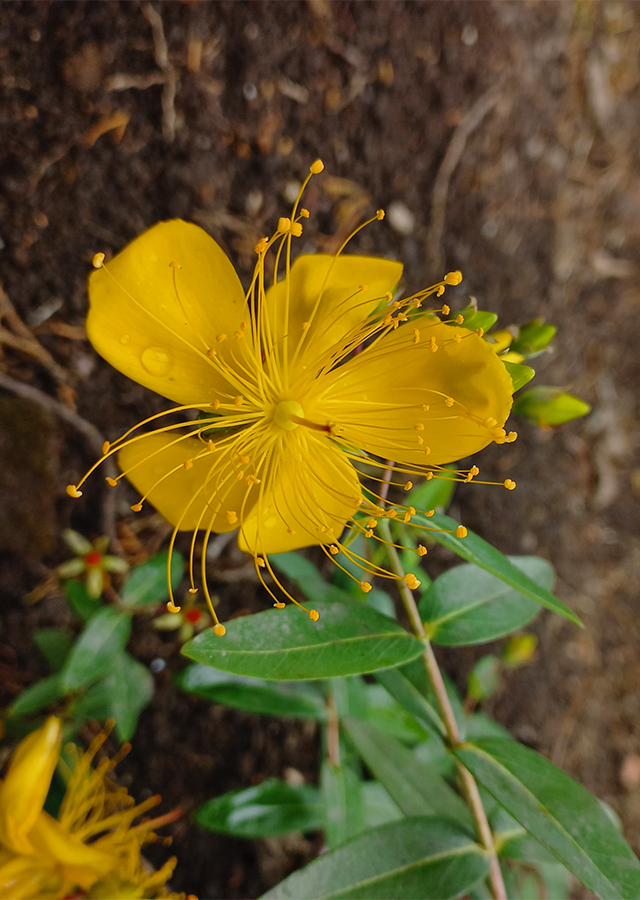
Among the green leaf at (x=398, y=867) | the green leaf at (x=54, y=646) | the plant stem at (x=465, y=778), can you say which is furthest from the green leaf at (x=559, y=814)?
the green leaf at (x=54, y=646)

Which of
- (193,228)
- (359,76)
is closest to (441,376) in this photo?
(193,228)

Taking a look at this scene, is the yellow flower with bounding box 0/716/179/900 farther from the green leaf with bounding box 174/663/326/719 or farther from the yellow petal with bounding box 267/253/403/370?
the yellow petal with bounding box 267/253/403/370

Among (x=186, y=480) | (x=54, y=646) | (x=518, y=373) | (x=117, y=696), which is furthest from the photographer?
(x=54, y=646)

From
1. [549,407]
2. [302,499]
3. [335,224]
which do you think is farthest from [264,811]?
[335,224]

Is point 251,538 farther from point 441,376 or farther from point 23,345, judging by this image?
point 23,345

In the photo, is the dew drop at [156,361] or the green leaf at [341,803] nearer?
the dew drop at [156,361]

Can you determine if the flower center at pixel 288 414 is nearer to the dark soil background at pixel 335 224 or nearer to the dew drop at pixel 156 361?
the dew drop at pixel 156 361

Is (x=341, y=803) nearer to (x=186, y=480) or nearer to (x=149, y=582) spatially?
(x=149, y=582)

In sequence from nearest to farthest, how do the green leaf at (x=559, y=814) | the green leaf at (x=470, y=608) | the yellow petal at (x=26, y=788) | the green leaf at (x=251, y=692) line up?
the green leaf at (x=559, y=814)
the yellow petal at (x=26, y=788)
the green leaf at (x=470, y=608)
the green leaf at (x=251, y=692)
